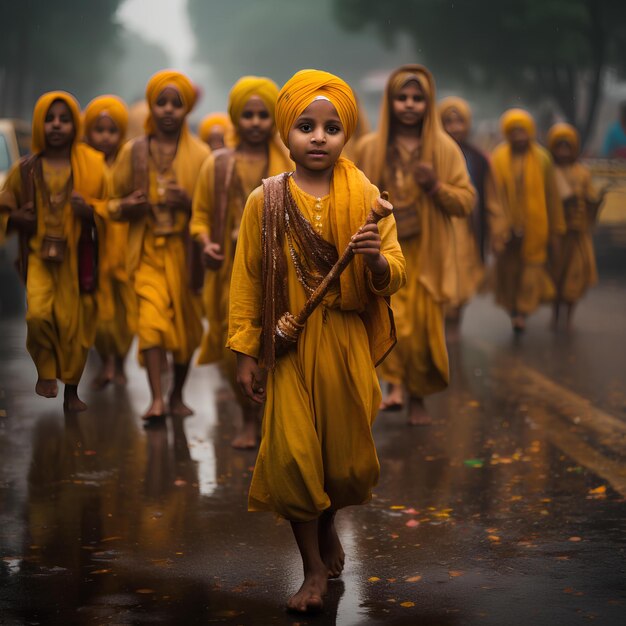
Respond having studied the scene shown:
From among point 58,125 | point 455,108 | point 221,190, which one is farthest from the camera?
point 455,108

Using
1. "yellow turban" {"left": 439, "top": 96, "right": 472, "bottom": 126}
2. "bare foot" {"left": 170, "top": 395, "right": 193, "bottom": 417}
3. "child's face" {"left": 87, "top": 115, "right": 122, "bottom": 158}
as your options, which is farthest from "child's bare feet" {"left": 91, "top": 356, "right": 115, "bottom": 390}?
"yellow turban" {"left": 439, "top": 96, "right": 472, "bottom": 126}

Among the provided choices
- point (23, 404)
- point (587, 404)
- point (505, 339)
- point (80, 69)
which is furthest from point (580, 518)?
point (80, 69)

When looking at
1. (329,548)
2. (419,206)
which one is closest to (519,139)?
(419,206)

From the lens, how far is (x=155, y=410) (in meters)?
10.0

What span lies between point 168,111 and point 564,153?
725cm

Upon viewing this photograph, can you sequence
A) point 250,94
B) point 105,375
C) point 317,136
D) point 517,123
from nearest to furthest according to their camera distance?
1. point 317,136
2. point 250,94
3. point 105,375
4. point 517,123

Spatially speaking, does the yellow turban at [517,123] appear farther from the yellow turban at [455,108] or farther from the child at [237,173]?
the child at [237,173]

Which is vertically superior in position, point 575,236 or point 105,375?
point 575,236

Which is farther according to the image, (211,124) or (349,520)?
(211,124)

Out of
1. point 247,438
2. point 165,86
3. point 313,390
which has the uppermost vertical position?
point 165,86

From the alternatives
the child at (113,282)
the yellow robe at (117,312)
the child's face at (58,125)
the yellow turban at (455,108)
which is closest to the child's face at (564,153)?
the yellow turban at (455,108)

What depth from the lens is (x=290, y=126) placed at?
6273 mm

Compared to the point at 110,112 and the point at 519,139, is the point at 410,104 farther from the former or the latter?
the point at 519,139

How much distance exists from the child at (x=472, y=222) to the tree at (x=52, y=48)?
2613 cm
